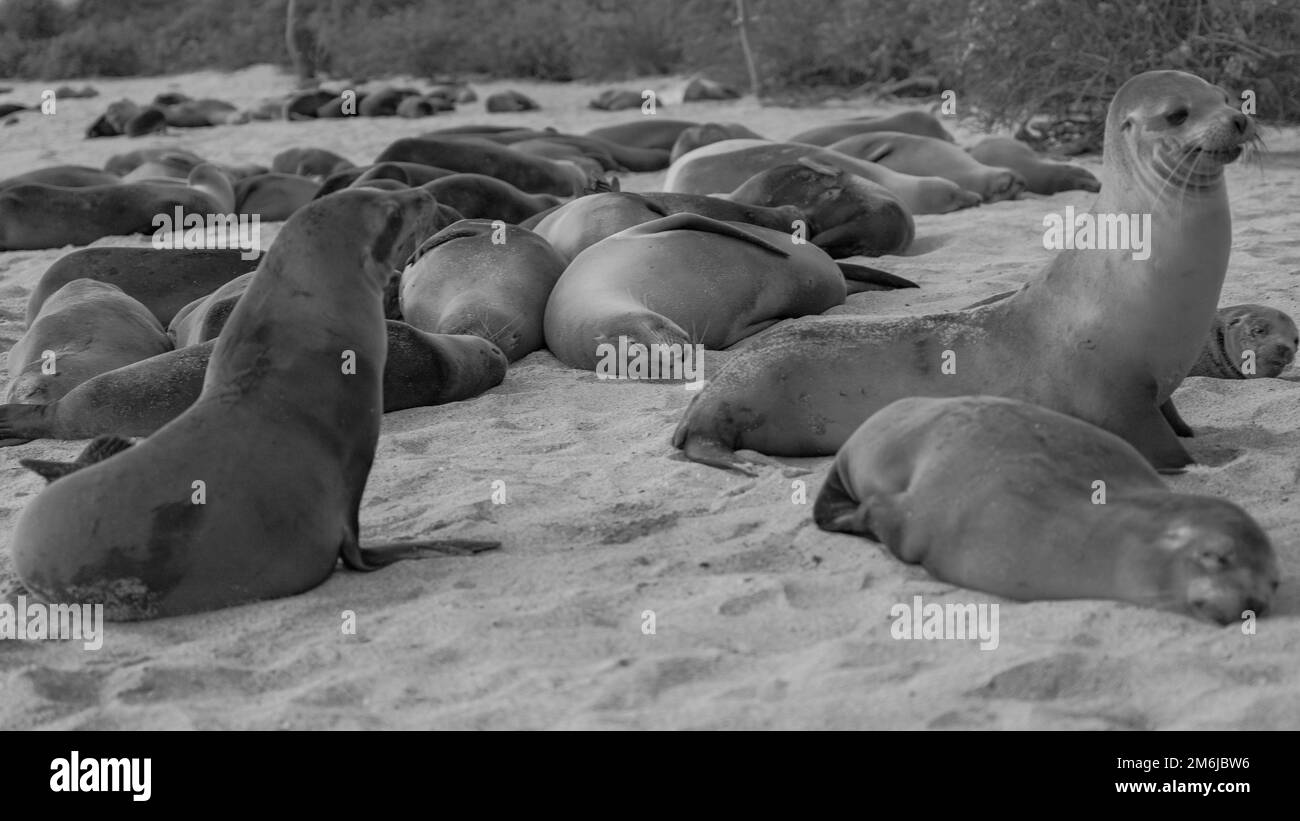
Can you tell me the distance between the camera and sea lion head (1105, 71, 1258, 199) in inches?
158

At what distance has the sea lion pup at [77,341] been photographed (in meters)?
5.44

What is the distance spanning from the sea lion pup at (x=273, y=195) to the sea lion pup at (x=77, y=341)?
11.9 ft

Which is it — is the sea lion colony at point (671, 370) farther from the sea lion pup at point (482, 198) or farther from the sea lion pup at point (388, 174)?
the sea lion pup at point (388, 174)

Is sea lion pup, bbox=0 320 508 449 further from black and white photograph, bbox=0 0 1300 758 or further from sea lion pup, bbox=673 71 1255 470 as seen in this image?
sea lion pup, bbox=673 71 1255 470

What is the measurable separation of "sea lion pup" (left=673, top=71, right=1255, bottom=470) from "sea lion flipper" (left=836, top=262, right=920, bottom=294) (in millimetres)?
2026

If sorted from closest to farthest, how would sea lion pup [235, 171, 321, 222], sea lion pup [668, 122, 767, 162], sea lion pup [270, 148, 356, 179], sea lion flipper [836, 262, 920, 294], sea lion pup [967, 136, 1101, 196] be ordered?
sea lion flipper [836, 262, 920, 294] → sea lion pup [967, 136, 1101, 196] → sea lion pup [235, 171, 321, 222] → sea lion pup [668, 122, 767, 162] → sea lion pup [270, 148, 356, 179]

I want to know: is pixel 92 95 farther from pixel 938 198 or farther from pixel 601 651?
pixel 601 651

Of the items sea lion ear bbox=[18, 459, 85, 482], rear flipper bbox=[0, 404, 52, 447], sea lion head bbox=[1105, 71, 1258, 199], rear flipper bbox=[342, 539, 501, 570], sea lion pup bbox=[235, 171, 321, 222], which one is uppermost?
sea lion head bbox=[1105, 71, 1258, 199]

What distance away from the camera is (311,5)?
1005 inches

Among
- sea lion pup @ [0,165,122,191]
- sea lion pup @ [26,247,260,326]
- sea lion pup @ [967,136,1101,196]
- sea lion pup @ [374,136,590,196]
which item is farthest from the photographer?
Answer: sea lion pup @ [0,165,122,191]

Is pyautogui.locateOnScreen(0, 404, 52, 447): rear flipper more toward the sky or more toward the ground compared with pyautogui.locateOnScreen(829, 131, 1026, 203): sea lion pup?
more toward the ground

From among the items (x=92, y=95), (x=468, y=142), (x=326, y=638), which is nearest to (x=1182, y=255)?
(x=326, y=638)

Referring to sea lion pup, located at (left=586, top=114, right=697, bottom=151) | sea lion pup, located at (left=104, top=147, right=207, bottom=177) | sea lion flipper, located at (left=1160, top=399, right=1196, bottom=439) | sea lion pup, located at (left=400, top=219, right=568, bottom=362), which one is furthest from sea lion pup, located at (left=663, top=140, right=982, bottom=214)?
sea lion pup, located at (left=104, top=147, right=207, bottom=177)

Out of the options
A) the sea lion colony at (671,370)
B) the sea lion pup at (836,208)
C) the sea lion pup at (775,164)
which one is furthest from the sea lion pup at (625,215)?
the sea lion pup at (775,164)
